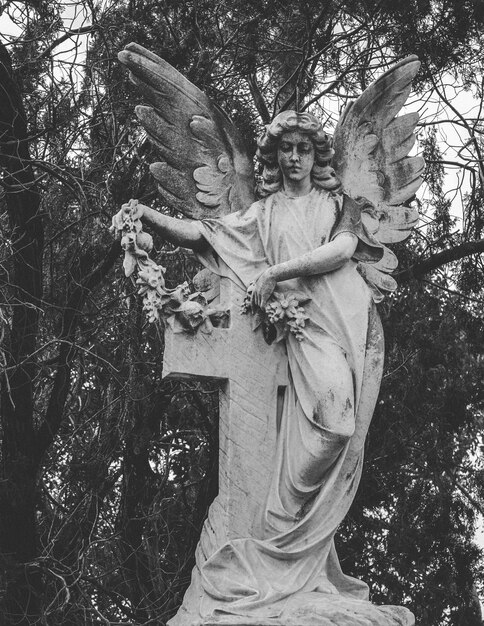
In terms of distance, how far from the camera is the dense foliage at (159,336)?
400 inches

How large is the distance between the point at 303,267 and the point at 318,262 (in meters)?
0.08

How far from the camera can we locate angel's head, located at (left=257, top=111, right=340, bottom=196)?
7836 millimetres

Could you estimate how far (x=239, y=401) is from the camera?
7.59 metres

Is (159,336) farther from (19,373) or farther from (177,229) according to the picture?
(177,229)

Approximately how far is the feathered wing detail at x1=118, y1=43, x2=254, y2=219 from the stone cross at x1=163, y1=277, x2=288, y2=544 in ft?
2.22

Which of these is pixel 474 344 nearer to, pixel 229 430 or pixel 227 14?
pixel 227 14

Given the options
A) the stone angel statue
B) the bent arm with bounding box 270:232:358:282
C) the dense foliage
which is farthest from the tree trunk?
the bent arm with bounding box 270:232:358:282

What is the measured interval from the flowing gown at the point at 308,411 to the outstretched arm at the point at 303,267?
9 cm

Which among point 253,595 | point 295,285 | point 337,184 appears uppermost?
point 337,184

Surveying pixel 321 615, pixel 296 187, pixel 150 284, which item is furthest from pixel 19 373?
pixel 321 615

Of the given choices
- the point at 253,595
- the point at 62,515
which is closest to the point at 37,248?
the point at 62,515

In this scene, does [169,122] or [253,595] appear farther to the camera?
[169,122]

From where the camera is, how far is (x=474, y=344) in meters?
12.4

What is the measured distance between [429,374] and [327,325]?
179 inches
